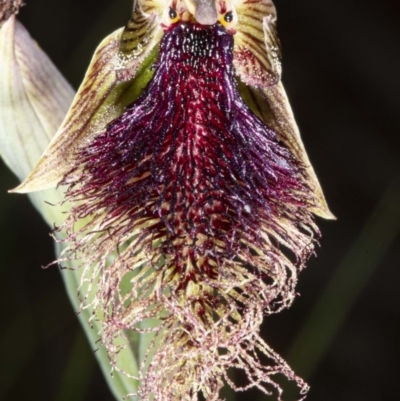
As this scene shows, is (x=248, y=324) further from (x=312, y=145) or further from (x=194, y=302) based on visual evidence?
(x=312, y=145)

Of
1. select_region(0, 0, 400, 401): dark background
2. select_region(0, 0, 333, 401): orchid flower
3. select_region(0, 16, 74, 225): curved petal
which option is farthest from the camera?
select_region(0, 0, 400, 401): dark background

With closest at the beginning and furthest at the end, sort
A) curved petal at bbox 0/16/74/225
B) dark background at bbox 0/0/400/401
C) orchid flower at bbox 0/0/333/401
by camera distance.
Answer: orchid flower at bbox 0/0/333/401 → curved petal at bbox 0/16/74/225 → dark background at bbox 0/0/400/401

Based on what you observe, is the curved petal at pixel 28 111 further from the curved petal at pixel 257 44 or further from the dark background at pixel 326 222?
the dark background at pixel 326 222

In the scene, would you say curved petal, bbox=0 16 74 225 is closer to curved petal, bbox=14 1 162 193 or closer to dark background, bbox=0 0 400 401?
curved petal, bbox=14 1 162 193

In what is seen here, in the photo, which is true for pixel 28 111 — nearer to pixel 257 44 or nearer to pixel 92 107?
pixel 92 107

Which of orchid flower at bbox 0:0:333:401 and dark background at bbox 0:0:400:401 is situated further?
dark background at bbox 0:0:400:401

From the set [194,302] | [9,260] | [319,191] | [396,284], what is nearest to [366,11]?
[396,284]

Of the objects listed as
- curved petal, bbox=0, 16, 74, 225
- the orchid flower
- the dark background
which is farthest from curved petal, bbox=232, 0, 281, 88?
the dark background

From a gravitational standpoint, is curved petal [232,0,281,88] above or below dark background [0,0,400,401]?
above
